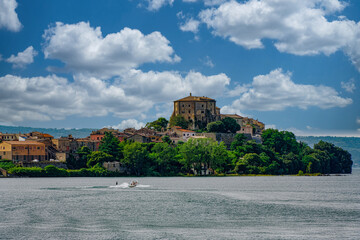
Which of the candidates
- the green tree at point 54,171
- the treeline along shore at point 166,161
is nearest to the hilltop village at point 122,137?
the green tree at point 54,171

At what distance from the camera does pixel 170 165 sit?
115250 millimetres

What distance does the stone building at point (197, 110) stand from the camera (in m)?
161

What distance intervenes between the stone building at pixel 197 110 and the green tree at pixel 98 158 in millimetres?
50383

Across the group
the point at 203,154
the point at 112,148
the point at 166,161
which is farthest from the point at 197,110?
the point at 203,154

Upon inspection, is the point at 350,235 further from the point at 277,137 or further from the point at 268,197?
the point at 277,137

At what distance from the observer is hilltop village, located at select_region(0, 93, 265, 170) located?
11631 centimetres

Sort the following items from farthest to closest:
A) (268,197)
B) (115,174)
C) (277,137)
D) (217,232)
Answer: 1. (277,137)
2. (115,174)
3. (268,197)
4. (217,232)

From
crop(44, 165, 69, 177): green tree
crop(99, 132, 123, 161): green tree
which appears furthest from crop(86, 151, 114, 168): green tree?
crop(44, 165, 69, 177): green tree

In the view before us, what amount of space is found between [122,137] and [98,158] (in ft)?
94.8

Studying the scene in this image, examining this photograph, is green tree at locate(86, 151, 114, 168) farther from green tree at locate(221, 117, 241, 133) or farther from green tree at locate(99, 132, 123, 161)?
green tree at locate(221, 117, 241, 133)

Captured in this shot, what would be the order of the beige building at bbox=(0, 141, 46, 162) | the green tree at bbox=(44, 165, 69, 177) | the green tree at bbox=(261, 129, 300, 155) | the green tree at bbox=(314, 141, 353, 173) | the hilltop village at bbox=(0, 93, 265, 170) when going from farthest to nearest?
the green tree at bbox=(314, 141, 353, 173), the green tree at bbox=(261, 129, 300, 155), the hilltop village at bbox=(0, 93, 265, 170), the beige building at bbox=(0, 141, 46, 162), the green tree at bbox=(44, 165, 69, 177)

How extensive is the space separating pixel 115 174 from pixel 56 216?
72.3 metres

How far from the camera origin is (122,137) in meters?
141

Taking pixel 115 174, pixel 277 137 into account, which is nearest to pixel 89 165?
pixel 115 174
